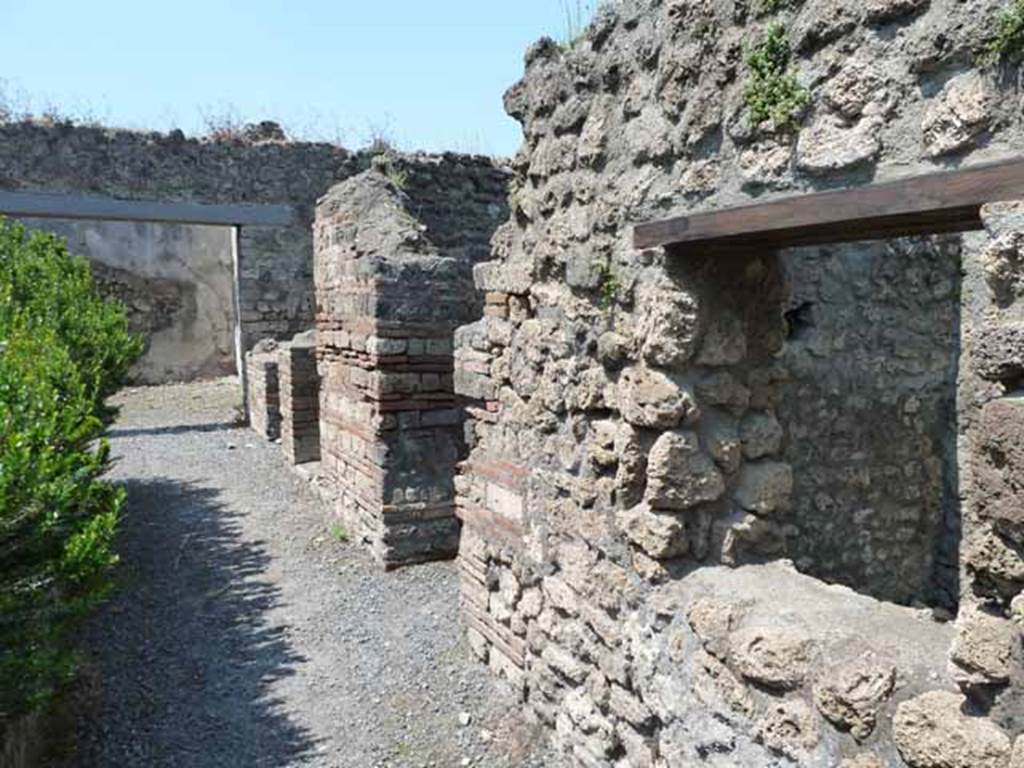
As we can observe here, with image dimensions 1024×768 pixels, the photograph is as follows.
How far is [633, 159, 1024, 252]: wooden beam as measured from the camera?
58.3 inches

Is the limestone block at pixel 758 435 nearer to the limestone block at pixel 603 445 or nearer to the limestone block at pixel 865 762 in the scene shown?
the limestone block at pixel 603 445

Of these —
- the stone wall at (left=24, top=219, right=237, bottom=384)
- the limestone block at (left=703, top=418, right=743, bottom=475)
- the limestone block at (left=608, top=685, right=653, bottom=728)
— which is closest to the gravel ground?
the limestone block at (left=608, top=685, right=653, bottom=728)

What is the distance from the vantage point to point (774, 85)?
6.51 ft

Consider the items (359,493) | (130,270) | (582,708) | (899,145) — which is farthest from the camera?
(130,270)

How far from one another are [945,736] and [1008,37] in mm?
1370

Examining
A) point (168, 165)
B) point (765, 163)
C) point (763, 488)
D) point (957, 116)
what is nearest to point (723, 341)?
point (763, 488)

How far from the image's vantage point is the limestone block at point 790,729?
1.94 m

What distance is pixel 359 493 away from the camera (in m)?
5.73

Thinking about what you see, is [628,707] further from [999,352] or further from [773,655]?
[999,352]

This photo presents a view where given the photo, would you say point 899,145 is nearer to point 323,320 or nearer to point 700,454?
point 700,454

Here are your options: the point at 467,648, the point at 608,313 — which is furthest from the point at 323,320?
the point at 608,313

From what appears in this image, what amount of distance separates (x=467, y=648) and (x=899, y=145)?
11.0ft

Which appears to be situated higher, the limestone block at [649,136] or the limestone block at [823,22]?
the limestone block at [823,22]

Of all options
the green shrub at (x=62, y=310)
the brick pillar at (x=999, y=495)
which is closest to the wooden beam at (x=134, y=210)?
the green shrub at (x=62, y=310)
